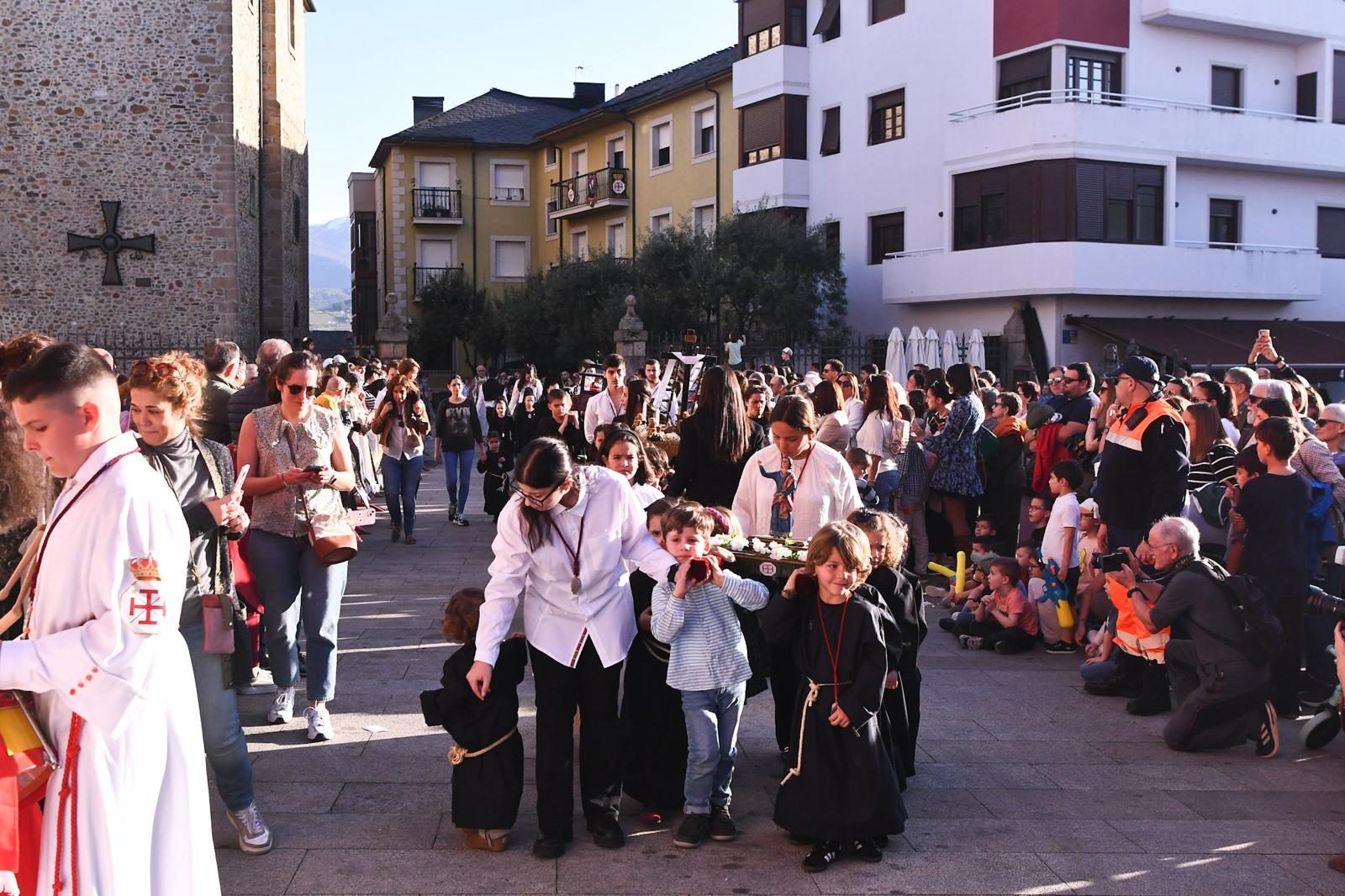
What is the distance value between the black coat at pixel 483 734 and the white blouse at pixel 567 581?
0.65 feet

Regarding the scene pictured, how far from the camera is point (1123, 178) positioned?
27.7 metres

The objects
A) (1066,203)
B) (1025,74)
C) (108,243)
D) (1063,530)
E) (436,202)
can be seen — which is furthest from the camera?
(436,202)

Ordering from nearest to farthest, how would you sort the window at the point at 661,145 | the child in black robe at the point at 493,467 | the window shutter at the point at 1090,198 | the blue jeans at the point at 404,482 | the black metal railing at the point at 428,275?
1. the blue jeans at the point at 404,482
2. the child in black robe at the point at 493,467
3. the window shutter at the point at 1090,198
4. the window at the point at 661,145
5. the black metal railing at the point at 428,275

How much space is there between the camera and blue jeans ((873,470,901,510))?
36.8 ft

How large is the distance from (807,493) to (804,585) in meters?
1.42

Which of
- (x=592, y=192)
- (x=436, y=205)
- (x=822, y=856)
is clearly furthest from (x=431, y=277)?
(x=822, y=856)

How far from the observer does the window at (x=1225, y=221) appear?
29.6 meters

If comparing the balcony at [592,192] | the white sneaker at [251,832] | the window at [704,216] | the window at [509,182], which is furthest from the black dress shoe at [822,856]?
the window at [509,182]

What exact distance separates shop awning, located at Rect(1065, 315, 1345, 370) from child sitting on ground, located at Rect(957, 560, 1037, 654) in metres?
18.1

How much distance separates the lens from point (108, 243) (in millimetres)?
26234

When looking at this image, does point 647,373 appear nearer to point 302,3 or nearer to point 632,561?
point 632,561

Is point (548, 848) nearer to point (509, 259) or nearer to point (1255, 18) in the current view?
point (1255, 18)

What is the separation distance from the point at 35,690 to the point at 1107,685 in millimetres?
6506

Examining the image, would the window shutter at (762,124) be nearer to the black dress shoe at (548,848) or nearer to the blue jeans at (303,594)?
the blue jeans at (303,594)
